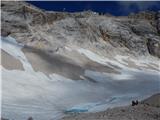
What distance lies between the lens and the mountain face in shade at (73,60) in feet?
84.8

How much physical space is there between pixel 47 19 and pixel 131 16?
16966mm

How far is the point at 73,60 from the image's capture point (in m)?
43.0

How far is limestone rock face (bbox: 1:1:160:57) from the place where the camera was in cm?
4681

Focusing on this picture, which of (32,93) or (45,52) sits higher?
(45,52)

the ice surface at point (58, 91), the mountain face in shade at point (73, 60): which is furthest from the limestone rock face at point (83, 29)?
the ice surface at point (58, 91)

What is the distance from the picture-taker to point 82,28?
52219 mm

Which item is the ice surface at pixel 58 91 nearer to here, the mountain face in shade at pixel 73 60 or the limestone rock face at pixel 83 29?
the mountain face in shade at pixel 73 60

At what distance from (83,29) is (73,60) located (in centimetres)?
980

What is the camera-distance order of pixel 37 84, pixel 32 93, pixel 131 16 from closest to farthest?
pixel 32 93, pixel 37 84, pixel 131 16

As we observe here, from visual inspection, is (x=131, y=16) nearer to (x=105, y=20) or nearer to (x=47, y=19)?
(x=105, y=20)

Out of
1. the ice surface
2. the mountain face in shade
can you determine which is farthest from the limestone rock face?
the ice surface

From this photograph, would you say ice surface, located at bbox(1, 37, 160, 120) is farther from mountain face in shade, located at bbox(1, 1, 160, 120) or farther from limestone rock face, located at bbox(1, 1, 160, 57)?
limestone rock face, located at bbox(1, 1, 160, 57)

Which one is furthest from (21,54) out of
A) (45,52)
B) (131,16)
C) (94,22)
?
(131,16)

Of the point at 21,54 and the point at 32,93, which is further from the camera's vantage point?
the point at 21,54
